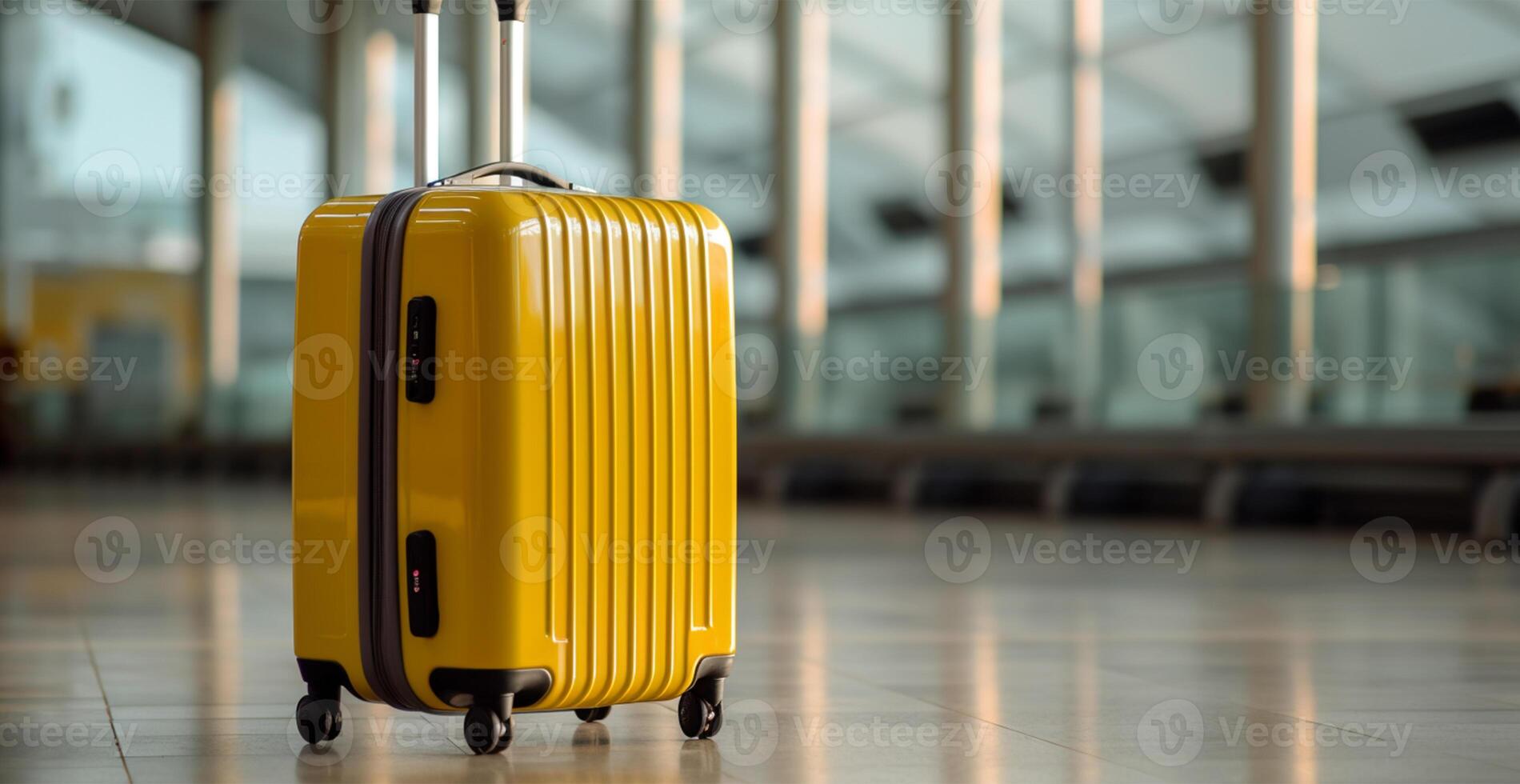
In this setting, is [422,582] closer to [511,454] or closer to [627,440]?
[511,454]

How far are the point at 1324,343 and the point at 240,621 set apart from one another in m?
7.44

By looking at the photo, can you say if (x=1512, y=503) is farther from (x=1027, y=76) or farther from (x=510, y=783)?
(x=1027, y=76)

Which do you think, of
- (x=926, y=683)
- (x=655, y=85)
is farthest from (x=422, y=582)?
(x=655, y=85)

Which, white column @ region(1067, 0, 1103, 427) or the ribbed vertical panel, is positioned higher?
white column @ region(1067, 0, 1103, 427)

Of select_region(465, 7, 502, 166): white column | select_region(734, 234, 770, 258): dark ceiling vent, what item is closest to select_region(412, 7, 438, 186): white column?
select_region(465, 7, 502, 166): white column

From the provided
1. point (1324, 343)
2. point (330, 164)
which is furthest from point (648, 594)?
point (330, 164)

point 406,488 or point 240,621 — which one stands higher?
point 406,488

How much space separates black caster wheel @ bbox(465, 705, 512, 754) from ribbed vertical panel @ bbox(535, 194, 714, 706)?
115mm

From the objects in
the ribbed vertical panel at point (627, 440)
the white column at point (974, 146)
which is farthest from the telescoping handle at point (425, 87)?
the white column at point (974, 146)

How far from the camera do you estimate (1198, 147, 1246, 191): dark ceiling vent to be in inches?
883

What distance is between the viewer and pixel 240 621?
5777mm

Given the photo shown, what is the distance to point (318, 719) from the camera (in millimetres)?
3238

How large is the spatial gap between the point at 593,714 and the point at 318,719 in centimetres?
53

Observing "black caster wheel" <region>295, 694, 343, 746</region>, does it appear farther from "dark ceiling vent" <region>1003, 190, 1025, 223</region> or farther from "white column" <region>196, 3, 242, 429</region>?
"white column" <region>196, 3, 242, 429</region>
